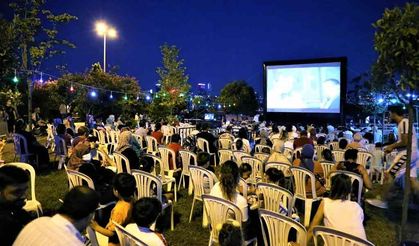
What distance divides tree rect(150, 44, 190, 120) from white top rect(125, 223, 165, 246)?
14.6 meters

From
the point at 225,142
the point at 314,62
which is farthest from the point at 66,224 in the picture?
the point at 314,62

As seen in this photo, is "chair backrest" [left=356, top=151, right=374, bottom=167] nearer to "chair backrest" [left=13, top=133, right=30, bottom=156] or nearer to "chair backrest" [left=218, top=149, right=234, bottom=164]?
"chair backrest" [left=218, top=149, right=234, bottom=164]

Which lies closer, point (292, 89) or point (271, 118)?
point (292, 89)

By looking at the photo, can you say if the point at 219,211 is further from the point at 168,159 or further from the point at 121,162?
the point at 168,159

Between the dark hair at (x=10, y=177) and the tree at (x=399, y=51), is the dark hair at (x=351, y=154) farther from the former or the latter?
the dark hair at (x=10, y=177)

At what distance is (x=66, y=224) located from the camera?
208 centimetres

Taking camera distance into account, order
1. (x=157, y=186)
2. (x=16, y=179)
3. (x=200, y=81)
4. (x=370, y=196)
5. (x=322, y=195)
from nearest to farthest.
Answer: (x=16, y=179) → (x=157, y=186) → (x=322, y=195) → (x=370, y=196) → (x=200, y=81)

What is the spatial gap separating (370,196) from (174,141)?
4056 millimetres

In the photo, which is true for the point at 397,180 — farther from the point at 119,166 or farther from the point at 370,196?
the point at 119,166

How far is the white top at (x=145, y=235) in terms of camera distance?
A: 2533mm

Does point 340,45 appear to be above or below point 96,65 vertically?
above

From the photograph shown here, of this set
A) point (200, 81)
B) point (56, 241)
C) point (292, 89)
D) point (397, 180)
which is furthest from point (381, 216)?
point (200, 81)

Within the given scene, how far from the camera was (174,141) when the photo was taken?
7160 millimetres

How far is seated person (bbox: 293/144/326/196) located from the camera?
5094mm
